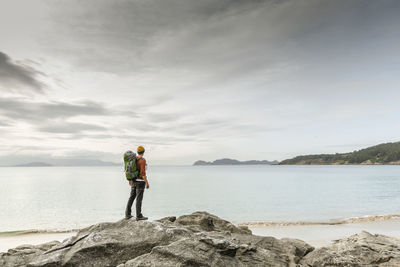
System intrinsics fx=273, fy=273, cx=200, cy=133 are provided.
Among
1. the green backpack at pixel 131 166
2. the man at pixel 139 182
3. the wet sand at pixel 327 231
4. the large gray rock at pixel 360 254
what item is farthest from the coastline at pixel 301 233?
the green backpack at pixel 131 166

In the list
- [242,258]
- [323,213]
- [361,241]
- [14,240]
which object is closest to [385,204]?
[323,213]

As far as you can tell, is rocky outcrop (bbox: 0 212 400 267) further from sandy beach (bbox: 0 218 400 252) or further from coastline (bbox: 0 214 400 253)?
sandy beach (bbox: 0 218 400 252)

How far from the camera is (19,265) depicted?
10.5m

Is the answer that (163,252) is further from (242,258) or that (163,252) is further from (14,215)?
(14,215)

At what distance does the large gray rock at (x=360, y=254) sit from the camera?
11139mm

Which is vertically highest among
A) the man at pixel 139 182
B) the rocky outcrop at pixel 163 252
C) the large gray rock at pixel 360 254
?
the man at pixel 139 182

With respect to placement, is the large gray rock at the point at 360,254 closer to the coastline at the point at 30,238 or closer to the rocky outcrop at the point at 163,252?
the rocky outcrop at the point at 163,252

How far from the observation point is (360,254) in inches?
514

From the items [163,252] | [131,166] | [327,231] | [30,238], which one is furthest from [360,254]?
[30,238]

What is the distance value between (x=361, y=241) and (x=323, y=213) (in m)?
36.1

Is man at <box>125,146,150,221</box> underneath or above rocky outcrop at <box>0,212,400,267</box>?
above

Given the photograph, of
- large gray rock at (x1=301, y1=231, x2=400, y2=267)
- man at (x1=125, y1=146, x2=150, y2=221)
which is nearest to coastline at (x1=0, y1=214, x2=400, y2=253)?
large gray rock at (x1=301, y1=231, x2=400, y2=267)

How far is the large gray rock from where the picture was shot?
1114 cm

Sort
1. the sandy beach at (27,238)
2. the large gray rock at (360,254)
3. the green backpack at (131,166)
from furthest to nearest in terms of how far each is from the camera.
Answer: the sandy beach at (27,238) → the green backpack at (131,166) → the large gray rock at (360,254)
